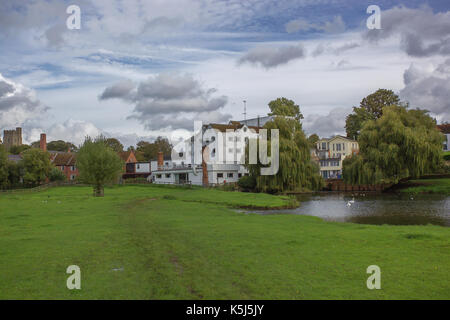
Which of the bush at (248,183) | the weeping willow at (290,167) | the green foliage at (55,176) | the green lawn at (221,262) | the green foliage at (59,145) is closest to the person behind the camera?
the green lawn at (221,262)

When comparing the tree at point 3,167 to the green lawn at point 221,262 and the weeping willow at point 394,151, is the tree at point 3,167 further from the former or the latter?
the green lawn at point 221,262

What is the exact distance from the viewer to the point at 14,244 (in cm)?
1562

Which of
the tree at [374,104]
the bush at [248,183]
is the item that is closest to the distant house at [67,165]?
the bush at [248,183]

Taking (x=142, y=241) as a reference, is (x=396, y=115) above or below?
above

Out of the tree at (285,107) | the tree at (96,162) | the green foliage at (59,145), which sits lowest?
the tree at (96,162)

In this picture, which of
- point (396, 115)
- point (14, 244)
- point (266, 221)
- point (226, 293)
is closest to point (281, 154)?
point (396, 115)

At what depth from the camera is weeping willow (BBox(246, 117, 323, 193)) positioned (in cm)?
5731

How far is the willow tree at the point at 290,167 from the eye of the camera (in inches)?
2256

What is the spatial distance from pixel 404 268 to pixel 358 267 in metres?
1.23

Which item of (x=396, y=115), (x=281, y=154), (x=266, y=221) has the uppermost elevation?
(x=396, y=115)

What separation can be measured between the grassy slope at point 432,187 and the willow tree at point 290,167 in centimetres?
1360

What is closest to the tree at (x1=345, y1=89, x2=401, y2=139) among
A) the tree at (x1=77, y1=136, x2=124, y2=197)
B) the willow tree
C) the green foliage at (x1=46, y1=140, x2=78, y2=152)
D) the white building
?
the white building

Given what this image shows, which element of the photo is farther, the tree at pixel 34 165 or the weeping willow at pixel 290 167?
the tree at pixel 34 165
